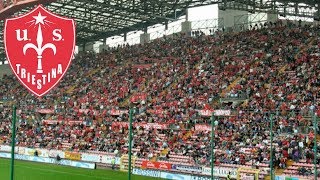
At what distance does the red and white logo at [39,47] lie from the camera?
8070 millimetres

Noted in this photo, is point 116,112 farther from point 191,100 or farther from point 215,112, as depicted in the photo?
point 215,112

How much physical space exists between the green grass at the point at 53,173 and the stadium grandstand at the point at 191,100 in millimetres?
813

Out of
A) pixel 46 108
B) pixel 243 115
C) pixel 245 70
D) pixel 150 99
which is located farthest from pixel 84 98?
pixel 243 115

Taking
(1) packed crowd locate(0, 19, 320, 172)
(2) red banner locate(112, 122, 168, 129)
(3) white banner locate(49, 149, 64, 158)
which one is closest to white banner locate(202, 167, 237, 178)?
(1) packed crowd locate(0, 19, 320, 172)

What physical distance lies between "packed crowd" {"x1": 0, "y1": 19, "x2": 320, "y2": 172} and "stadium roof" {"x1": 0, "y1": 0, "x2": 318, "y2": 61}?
10.7 ft

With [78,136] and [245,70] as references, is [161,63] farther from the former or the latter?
[78,136]

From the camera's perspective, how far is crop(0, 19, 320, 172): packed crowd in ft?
80.9

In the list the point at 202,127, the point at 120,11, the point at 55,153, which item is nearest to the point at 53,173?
the point at 55,153

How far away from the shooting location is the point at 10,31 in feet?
27.2

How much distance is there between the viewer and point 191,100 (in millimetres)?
33781

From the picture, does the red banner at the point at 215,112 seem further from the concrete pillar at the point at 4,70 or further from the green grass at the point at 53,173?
the concrete pillar at the point at 4,70

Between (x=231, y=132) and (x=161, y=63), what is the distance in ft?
64.8

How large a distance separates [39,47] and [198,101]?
1007 inches

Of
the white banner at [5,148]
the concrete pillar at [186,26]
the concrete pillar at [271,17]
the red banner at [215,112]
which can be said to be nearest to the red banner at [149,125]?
the red banner at [215,112]
